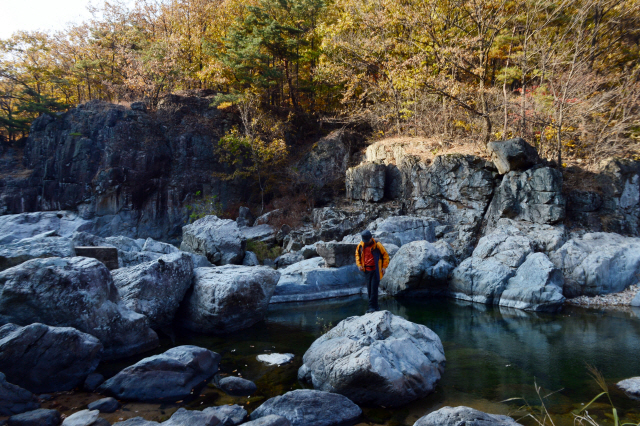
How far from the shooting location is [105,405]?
4750 mm

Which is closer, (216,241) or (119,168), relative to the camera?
(216,241)

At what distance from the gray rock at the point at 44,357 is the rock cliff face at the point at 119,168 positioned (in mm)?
18674

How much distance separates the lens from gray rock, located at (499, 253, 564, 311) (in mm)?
9773

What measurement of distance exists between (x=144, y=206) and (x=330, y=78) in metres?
13.8

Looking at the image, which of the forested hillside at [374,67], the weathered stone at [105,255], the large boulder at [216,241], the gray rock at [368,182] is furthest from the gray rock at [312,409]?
the gray rock at [368,182]

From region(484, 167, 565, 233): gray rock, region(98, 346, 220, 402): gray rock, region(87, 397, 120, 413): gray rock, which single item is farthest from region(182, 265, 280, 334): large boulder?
region(484, 167, 565, 233): gray rock

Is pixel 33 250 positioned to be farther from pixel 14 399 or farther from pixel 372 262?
pixel 372 262

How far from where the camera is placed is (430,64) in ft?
61.8

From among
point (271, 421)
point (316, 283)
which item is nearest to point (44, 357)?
point (271, 421)

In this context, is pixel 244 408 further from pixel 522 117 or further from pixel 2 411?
pixel 522 117

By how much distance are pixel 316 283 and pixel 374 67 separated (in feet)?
48.7

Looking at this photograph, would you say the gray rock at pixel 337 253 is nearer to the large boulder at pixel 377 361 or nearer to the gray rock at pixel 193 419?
the large boulder at pixel 377 361

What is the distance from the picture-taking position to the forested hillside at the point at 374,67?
15812mm

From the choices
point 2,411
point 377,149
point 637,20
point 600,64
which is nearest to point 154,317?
point 2,411
